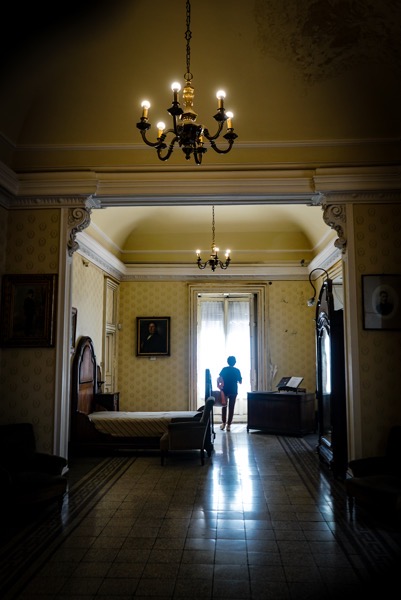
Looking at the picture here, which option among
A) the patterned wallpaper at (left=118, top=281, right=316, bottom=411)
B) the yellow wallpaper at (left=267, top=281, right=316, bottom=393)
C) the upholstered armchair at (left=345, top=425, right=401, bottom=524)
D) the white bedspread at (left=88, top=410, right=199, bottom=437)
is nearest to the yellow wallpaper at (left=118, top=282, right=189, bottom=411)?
the patterned wallpaper at (left=118, top=281, right=316, bottom=411)

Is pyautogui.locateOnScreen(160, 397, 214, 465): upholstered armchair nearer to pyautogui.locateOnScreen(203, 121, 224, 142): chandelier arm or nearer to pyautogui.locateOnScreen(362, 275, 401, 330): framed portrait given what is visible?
pyautogui.locateOnScreen(362, 275, 401, 330): framed portrait

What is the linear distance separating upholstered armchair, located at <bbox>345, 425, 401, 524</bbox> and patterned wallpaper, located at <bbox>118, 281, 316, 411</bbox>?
6.61 metres

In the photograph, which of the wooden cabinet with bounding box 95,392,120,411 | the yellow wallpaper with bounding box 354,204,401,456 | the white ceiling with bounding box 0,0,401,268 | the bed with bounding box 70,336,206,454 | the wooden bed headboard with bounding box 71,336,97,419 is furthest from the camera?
the wooden cabinet with bounding box 95,392,120,411

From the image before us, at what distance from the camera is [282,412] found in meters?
10.7

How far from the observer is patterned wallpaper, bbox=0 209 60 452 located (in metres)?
6.44

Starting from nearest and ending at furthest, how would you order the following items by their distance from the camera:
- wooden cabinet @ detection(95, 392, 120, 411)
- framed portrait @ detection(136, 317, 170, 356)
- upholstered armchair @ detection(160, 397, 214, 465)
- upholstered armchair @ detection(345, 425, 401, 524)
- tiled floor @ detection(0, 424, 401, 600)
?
1. tiled floor @ detection(0, 424, 401, 600)
2. upholstered armchair @ detection(345, 425, 401, 524)
3. upholstered armchair @ detection(160, 397, 214, 465)
4. wooden cabinet @ detection(95, 392, 120, 411)
5. framed portrait @ detection(136, 317, 170, 356)

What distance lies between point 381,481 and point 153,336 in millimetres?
8520

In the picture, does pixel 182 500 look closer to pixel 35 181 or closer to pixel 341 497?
pixel 341 497

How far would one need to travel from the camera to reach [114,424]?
28.5 ft

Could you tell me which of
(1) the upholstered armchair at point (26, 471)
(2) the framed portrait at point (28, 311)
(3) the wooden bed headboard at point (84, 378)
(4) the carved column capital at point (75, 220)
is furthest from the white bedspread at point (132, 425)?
(4) the carved column capital at point (75, 220)

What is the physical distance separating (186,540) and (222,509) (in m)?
1.02

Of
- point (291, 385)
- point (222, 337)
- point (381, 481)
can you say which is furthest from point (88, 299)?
point (381, 481)

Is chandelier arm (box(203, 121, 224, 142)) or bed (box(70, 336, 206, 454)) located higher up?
chandelier arm (box(203, 121, 224, 142))

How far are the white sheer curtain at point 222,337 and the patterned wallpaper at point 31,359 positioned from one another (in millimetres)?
7126
